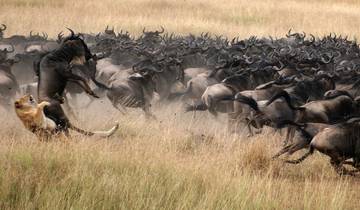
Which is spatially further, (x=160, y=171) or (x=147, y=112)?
(x=147, y=112)

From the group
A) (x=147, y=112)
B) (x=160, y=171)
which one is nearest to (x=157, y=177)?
(x=160, y=171)

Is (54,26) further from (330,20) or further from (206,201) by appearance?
(206,201)

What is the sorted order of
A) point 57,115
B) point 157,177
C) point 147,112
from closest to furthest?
point 157,177, point 57,115, point 147,112

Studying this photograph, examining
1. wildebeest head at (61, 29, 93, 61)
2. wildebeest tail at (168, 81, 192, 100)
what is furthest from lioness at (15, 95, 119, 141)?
wildebeest tail at (168, 81, 192, 100)

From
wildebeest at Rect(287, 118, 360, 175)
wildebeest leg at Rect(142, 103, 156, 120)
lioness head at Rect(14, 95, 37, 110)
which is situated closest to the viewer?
lioness head at Rect(14, 95, 37, 110)

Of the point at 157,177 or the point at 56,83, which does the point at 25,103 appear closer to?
the point at 56,83

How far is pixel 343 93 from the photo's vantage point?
1020 centimetres

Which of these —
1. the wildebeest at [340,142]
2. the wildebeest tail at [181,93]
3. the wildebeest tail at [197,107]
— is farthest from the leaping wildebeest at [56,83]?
the wildebeest tail at [181,93]

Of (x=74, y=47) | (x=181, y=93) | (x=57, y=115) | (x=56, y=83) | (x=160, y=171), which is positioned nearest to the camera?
(x=160, y=171)

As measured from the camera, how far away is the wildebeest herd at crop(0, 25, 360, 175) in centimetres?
886

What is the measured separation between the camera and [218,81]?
13750 millimetres

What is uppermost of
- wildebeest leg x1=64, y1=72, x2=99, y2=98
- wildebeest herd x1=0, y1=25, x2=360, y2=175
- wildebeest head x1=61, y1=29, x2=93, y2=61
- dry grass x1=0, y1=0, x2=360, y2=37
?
wildebeest head x1=61, y1=29, x2=93, y2=61

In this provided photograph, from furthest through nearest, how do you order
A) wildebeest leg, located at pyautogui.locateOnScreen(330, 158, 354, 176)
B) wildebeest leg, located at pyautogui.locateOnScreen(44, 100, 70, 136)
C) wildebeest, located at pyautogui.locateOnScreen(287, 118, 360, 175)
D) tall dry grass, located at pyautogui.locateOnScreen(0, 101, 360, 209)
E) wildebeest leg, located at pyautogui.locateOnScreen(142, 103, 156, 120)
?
1. wildebeest leg, located at pyautogui.locateOnScreen(142, 103, 156, 120)
2. wildebeest leg, located at pyautogui.locateOnScreen(44, 100, 70, 136)
3. wildebeest leg, located at pyautogui.locateOnScreen(330, 158, 354, 176)
4. wildebeest, located at pyautogui.locateOnScreen(287, 118, 360, 175)
5. tall dry grass, located at pyautogui.locateOnScreen(0, 101, 360, 209)

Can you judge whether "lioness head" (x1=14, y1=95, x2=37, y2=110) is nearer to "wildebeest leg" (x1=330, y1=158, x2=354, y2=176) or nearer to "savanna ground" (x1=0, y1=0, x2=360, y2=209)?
"savanna ground" (x1=0, y1=0, x2=360, y2=209)
